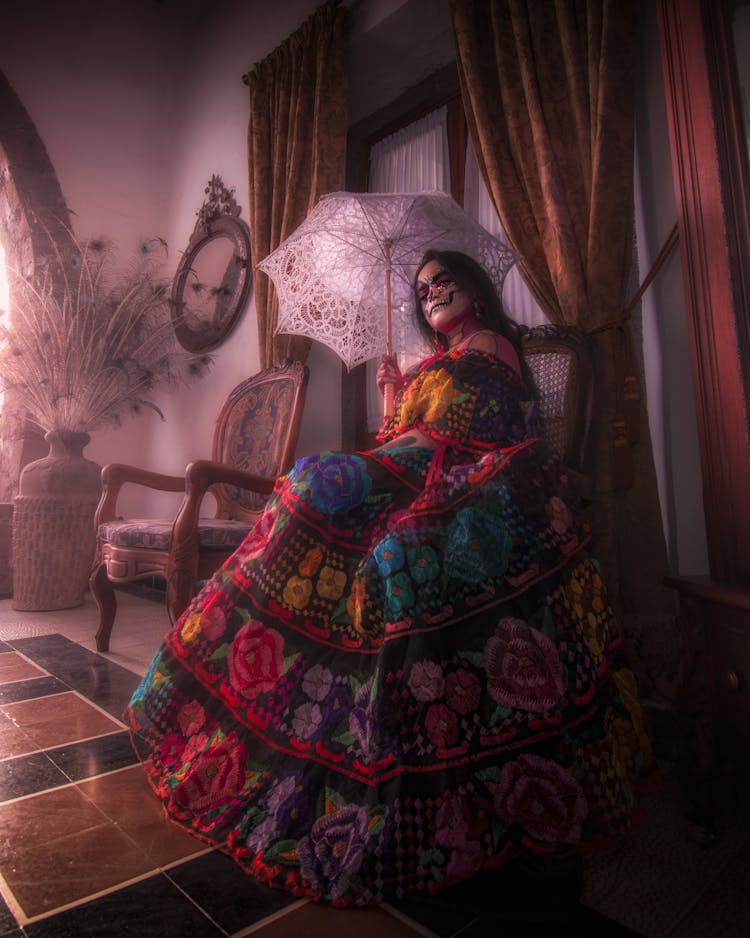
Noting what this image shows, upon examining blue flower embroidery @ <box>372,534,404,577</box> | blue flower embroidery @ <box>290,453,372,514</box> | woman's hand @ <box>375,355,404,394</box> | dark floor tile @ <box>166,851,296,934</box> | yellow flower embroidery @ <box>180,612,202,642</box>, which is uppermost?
woman's hand @ <box>375,355,404,394</box>

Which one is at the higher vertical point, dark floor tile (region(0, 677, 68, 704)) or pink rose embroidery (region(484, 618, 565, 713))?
pink rose embroidery (region(484, 618, 565, 713))

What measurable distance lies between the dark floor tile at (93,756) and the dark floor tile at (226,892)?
53cm

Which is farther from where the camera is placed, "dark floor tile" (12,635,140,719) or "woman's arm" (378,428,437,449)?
"dark floor tile" (12,635,140,719)

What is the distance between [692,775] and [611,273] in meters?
1.40

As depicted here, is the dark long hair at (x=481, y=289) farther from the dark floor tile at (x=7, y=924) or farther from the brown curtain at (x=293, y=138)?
the dark floor tile at (x=7, y=924)

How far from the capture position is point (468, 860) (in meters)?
0.91

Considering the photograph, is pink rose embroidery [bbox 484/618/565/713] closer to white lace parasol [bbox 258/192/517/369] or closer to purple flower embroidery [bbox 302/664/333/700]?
purple flower embroidery [bbox 302/664/333/700]

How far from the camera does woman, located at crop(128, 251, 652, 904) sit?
3.13ft

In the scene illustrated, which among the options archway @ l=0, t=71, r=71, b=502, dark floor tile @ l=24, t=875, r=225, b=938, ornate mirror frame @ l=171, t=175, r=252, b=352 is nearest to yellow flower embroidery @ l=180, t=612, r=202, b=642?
dark floor tile @ l=24, t=875, r=225, b=938

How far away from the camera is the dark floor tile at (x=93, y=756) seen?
1392 millimetres

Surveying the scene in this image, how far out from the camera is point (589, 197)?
177 cm

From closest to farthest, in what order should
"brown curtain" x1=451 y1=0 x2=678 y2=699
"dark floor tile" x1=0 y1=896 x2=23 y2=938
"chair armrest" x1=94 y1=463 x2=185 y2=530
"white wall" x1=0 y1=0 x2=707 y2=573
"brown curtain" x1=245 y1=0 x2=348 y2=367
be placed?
"dark floor tile" x1=0 y1=896 x2=23 y2=938
"brown curtain" x1=451 y1=0 x2=678 y2=699
"chair armrest" x1=94 y1=463 x2=185 y2=530
"brown curtain" x1=245 y1=0 x2=348 y2=367
"white wall" x1=0 y1=0 x2=707 y2=573

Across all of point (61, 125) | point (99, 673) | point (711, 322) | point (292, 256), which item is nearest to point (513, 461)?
point (711, 322)

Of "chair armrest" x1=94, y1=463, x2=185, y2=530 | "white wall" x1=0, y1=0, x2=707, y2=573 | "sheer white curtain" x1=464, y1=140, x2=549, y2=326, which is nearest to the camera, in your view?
"sheer white curtain" x1=464, y1=140, x2=549, y2=326
